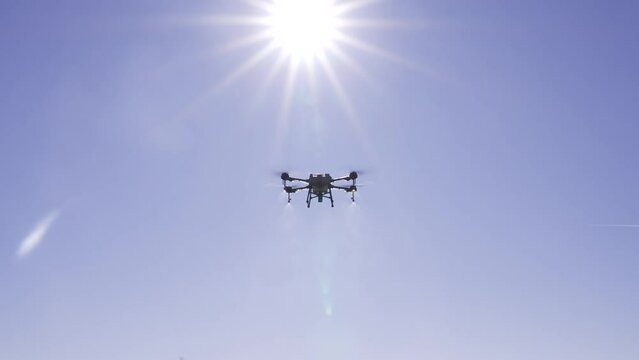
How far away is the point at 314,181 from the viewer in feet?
297

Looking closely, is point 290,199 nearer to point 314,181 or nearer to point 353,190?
point 314,181

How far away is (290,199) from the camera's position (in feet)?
298

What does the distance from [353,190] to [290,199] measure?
11292mm

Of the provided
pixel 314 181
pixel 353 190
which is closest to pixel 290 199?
pixel 314 181

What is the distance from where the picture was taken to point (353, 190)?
Result: 301 ft

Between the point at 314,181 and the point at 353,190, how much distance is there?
724 centimetres
